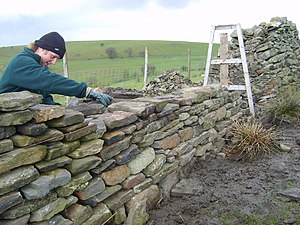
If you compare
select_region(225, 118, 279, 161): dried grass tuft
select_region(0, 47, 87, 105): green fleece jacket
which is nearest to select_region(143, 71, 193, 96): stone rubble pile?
select_region(225, 118, 279, 161): dried grass tuft

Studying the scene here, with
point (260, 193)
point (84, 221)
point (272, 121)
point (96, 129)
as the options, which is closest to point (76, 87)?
point (96, 129)

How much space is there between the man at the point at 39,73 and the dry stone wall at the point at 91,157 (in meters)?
0.24

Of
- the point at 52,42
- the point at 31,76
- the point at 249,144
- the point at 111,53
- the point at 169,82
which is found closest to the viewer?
the point at 31,76

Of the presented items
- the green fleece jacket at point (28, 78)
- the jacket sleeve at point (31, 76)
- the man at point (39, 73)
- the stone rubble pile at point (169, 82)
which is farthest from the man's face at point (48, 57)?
the stone rubble pile at point (169, 82)

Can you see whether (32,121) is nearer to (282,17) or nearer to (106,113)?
(106,113)

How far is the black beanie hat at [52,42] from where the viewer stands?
314cm

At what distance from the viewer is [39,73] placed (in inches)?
112

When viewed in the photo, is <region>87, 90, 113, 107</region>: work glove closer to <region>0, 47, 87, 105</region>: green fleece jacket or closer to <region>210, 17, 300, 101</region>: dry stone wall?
<region>0, 47, 87, 105</region>: green fleece jacket

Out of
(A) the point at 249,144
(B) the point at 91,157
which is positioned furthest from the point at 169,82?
(B) the point at 91,157

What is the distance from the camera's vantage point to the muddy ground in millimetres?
3604

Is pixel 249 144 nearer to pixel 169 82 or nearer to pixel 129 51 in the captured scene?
pixel 169 82

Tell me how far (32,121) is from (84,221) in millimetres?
998

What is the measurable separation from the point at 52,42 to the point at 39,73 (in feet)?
1.47

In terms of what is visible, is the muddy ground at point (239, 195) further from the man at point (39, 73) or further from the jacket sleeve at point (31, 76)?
the jacket sleeve at point (31, 76)
